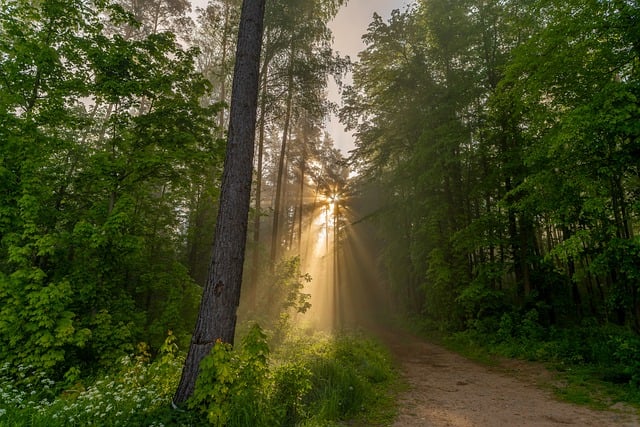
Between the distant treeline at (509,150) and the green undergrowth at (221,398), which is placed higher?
the distant treeline at (509,150)

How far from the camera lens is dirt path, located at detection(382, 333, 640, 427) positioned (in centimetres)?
464

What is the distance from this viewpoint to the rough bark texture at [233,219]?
4344mm

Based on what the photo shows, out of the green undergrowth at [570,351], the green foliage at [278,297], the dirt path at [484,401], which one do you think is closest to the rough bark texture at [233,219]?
the dirt path at [484,401]

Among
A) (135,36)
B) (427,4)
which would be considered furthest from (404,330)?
(135,36)

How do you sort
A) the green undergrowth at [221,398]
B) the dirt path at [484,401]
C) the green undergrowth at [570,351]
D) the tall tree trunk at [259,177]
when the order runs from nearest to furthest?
the green undergrowth at [221,398] < the dirt path at [484,401] < the green undergrowth at [570,351] < the tall tree trunk at [259,177]

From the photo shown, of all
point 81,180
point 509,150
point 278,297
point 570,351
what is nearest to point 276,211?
point 278,297

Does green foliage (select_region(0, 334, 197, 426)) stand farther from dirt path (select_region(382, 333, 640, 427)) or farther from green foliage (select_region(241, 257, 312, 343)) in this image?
green foliage (select_region(241, 257, 312, 343))

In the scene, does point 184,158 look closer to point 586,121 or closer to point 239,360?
point 239,360

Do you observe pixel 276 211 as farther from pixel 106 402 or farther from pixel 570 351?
pixel 570 351

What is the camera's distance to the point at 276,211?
535 inches

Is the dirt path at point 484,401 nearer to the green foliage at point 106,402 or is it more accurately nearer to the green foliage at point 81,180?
the green foliage at point 106,402

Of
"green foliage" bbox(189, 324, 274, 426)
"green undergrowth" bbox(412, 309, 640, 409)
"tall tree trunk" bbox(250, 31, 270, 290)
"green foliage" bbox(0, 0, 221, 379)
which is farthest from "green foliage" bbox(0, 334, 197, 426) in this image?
"green undergrowth" bbox(412, 309, 640, 409)

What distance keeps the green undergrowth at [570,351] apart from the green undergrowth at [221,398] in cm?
387

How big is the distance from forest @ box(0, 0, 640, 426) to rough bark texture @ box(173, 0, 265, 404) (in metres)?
0.49
